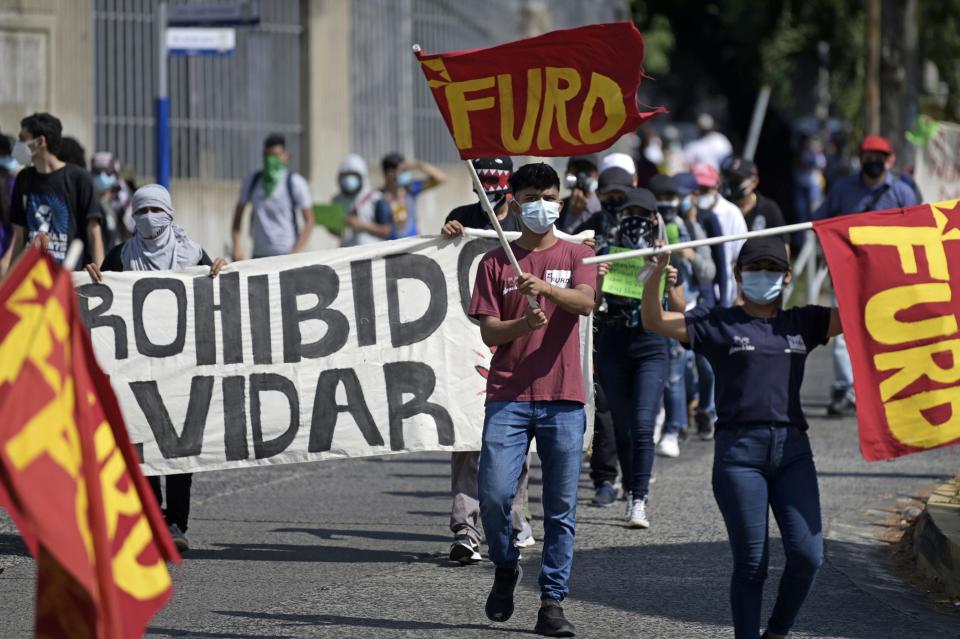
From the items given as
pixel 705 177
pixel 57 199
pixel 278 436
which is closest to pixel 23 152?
pixel 57 199

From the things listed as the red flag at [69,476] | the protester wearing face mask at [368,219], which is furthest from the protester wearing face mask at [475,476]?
the protester wearing face mask at [368,219]

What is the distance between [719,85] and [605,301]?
1082 inches

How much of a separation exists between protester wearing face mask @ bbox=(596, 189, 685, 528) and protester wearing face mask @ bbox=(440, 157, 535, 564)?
823 millimetres

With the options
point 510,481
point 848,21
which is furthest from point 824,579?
point 848,21

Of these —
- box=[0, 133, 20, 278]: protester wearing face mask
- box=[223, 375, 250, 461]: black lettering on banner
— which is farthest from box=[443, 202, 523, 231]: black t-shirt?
box=[0, 133, 20, 278]: protester wearing face mask

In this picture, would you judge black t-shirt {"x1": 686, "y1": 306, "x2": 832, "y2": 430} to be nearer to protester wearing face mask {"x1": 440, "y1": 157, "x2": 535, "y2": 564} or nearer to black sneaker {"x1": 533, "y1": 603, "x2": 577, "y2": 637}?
black sneaker {"x1": 533, "y1": 603, "x2": 577, "y2": 637}

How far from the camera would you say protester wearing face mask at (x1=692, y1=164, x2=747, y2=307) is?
39.9 feet

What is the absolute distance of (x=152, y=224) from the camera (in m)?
8.88

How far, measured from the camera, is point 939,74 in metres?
30.2

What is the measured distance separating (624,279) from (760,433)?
3.69 meters

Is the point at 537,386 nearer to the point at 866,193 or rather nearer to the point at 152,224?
the point at 152,224

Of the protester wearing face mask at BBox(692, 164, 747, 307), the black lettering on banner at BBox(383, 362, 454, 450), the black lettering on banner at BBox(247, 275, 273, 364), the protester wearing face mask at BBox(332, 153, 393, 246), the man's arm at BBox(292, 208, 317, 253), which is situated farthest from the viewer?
the protester wearing face mask at BBox(332, 153, 393, 246)

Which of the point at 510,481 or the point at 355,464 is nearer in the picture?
the point at 510,481

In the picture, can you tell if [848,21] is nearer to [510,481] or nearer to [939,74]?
[939,74]
